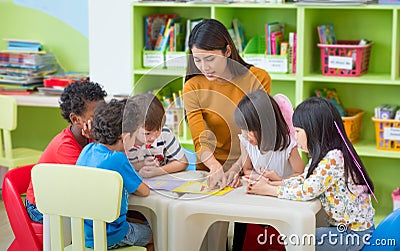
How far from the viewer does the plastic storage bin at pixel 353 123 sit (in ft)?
12.2

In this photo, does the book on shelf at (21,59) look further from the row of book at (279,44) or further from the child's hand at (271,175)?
the child's hand at (271,175)

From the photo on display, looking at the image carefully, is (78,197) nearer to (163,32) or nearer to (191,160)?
(191,160)

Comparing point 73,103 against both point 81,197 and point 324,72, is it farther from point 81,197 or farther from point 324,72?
point 324,72

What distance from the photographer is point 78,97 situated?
2.83 meters

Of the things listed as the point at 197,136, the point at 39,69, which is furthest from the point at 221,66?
the point at 39,69

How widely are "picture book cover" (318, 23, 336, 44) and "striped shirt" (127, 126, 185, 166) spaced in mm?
1381

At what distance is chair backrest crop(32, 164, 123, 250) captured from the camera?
2.21 metres

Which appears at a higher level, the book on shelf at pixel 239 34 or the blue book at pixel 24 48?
the book on shelf at pixel 239 34

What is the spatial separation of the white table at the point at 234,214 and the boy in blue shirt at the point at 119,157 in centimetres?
14

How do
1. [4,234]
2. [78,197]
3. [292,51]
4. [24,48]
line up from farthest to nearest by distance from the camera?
[24,48] < [292,51] < [4,234] < [78,197]

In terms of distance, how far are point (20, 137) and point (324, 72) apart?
2085mm

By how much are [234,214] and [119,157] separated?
0.43 metres

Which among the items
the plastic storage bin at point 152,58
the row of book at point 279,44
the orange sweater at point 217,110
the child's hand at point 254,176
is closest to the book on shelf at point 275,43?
the row of book at point 279,44

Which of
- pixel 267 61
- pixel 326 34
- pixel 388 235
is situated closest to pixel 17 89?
pixel 267 61
